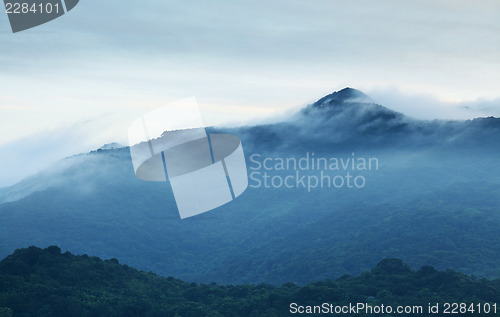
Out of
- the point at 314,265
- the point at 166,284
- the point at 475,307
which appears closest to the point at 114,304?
the point at 166,284

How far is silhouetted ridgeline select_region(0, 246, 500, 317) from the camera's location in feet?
212

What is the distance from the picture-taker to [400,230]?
170500mm

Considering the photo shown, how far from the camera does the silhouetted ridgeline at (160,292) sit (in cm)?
6456

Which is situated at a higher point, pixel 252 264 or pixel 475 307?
pixel 475 307

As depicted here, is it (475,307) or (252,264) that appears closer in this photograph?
(475,307)

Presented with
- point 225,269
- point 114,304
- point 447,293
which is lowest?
point 225,269

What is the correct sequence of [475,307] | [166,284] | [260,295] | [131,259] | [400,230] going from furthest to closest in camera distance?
[131,259] < [400,230] < [166,284] < [260,295] < [475,307]

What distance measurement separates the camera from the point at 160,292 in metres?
78.1

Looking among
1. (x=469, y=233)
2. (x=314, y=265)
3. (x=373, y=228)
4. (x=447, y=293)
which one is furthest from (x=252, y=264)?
(x=447, y=293)

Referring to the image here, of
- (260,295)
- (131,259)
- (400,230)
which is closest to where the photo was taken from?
(260,295)

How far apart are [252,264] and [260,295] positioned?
10134cm

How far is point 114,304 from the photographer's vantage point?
220 ft

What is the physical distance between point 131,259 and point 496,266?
13092 cm

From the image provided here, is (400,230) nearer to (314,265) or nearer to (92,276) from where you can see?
(314,265)
